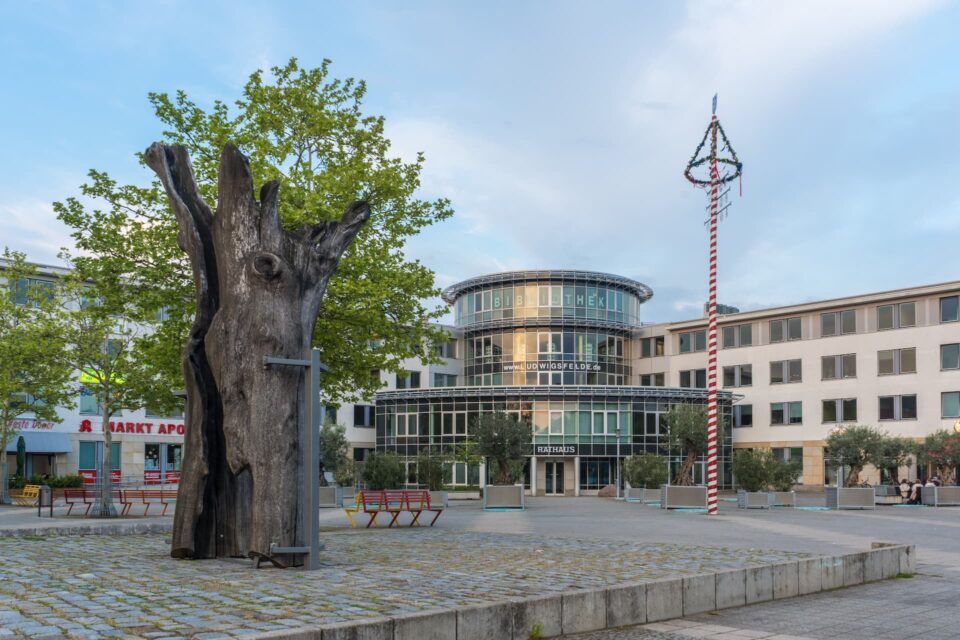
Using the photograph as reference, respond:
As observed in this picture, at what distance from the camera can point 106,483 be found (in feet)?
93.2

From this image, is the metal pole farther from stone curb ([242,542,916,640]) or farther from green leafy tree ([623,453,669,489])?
green leafy tree ([623,453,669,489])

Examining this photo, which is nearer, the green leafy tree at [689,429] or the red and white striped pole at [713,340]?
the red and white striped pole at [713,340]

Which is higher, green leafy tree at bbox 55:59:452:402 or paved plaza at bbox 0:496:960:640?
green leafy tree at bbox 55:59:452:402

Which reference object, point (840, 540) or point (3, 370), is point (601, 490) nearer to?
point (3, 370)

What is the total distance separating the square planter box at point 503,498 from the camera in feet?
119

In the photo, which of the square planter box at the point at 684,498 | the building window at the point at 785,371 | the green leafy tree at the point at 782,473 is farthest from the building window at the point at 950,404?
the square planter box at the point at 684,498

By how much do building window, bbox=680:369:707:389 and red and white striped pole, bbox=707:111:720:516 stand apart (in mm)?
39938

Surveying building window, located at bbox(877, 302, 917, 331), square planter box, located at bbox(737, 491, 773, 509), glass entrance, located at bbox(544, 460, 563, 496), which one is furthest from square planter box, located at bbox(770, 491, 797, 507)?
building window, located at bbox(877, 302, 917, 331)

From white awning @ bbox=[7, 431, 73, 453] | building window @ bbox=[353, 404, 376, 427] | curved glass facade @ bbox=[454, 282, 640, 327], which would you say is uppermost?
curved glass facade @ bbox=[454, 282, 640, 327]

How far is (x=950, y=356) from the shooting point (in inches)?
2308

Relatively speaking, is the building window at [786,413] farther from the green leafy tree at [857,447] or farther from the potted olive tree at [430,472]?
the potted olive tree at [430,472]

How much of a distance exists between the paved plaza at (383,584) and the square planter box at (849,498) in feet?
67.2

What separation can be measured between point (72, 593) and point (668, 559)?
791 centimetres

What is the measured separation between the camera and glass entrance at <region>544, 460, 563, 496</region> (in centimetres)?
6197
